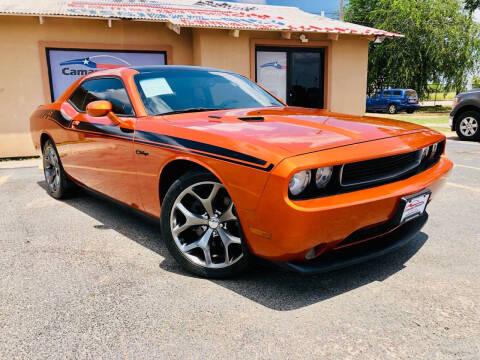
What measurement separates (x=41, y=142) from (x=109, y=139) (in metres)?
2.12

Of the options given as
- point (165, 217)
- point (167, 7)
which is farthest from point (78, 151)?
point (167, 7)

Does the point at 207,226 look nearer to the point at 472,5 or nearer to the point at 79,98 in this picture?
the point at 79,98

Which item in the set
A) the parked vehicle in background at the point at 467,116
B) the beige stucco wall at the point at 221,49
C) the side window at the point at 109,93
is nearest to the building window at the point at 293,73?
the beige stucco wall at the point at 221,49

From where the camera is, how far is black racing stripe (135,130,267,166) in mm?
2338

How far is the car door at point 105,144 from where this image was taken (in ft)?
11.0

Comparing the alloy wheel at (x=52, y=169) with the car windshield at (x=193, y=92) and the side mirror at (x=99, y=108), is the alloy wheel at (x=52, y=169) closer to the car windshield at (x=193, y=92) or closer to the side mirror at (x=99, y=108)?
the side mirror at (x=99, y=108)

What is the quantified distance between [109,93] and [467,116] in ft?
30.6

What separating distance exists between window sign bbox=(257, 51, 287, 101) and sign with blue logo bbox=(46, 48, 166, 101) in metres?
2.88

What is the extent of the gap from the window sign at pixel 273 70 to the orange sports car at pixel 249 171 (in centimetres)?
734

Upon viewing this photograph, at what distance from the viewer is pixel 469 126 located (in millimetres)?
10273

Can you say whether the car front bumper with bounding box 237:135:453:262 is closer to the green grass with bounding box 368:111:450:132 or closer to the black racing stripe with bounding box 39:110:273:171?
the black racing stripe with bounding box 39:110:273:171

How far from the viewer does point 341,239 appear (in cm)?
238

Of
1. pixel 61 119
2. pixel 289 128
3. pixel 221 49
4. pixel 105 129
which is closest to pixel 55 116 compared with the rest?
pixel 61 119

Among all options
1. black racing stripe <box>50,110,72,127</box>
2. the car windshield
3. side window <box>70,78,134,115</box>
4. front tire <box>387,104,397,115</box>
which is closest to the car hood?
the car windshield
